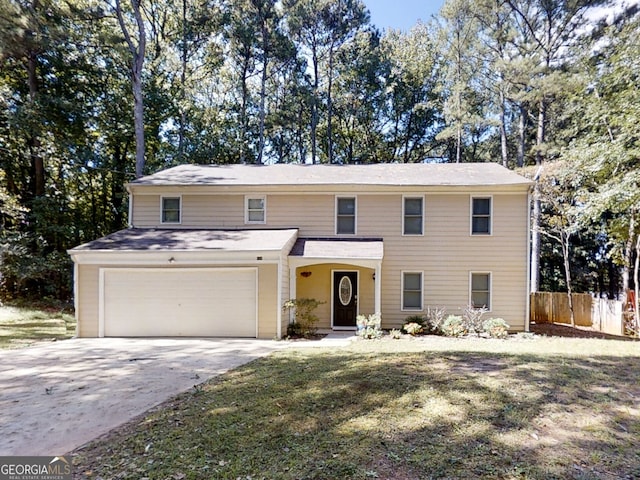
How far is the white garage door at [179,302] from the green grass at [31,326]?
73.3 inches

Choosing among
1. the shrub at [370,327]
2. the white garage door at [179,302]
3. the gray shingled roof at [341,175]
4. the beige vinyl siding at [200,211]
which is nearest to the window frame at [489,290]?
the gray shingled roof at [341,175]

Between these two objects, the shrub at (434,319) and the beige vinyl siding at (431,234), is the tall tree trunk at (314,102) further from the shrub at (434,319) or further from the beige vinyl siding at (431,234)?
the shrub at (434,319)

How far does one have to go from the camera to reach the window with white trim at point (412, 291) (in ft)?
39.3

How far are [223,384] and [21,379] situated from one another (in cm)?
349

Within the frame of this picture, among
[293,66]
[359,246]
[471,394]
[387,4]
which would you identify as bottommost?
[471,394]

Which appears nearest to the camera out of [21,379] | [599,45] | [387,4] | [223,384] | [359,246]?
[223,384]

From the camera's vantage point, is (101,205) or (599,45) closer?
(599,45)

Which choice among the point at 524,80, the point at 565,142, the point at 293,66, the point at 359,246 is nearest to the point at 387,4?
the point at 293,66

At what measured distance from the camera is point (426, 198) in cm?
1218

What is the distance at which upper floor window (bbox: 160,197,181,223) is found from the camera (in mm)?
12852

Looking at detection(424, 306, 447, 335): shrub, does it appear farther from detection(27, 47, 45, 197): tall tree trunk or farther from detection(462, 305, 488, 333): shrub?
detection(27, 47, 45, 197): tall tree trunk

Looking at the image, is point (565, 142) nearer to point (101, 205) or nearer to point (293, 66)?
point (293, 66)

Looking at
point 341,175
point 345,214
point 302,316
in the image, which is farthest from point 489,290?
point 341,175

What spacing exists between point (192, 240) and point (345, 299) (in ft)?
17.0
